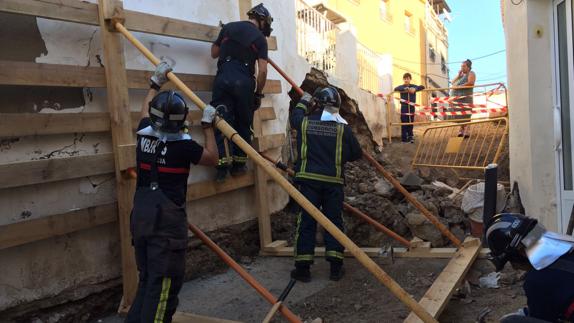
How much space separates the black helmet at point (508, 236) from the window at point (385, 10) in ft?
64.1

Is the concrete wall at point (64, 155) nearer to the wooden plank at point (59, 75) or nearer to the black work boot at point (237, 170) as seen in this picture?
the wooden plank at point (59, 75)

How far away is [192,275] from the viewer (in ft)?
14.7

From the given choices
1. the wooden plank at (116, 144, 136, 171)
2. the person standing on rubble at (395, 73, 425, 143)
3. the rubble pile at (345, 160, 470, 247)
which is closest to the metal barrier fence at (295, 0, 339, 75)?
the rubble pile at (345, 160, 470, 247)

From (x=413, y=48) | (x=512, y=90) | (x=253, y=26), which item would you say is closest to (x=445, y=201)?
(x=512, y=90)

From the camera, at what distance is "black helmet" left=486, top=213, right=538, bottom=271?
2.24 metres

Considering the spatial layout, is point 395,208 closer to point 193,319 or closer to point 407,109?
point 193,319

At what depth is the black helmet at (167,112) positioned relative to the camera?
2.99m

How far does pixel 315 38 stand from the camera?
912cm

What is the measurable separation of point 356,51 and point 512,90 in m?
5.49

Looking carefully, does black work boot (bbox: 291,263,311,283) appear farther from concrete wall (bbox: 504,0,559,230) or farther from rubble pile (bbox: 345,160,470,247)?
concrete wall (bbox: 504,0,559,230)

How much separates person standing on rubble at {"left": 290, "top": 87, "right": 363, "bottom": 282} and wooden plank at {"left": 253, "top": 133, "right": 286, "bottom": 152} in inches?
29.2

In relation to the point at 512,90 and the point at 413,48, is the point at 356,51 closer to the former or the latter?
the point at 512,90

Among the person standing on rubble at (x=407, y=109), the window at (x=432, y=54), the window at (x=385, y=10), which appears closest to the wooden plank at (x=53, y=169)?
the person standing on rubble at (x=407, y=109)

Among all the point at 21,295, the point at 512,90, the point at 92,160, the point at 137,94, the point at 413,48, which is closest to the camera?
the point at 21,295
